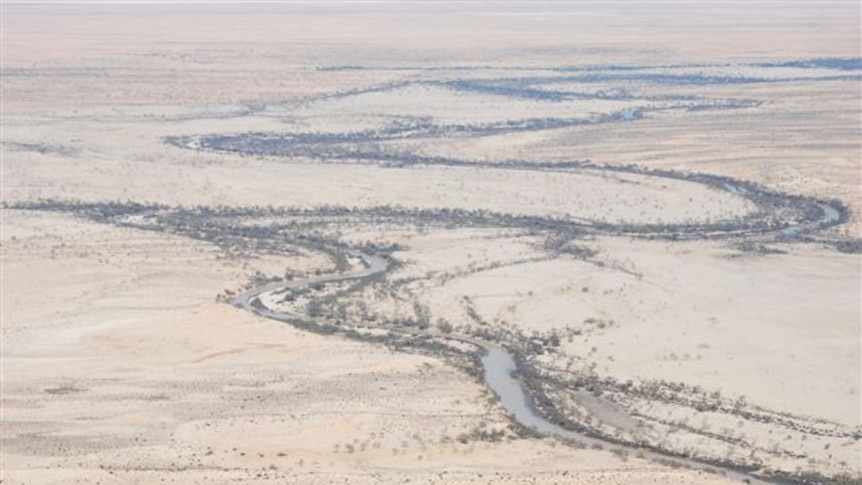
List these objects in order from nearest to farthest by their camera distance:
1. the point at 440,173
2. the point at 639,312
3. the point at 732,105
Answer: the point at 639,312
the point at 440,173
the point at 732,105

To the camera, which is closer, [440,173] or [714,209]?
[714,209]

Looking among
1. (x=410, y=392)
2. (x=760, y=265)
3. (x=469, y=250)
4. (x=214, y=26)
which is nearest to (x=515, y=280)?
(x=469, y=250)

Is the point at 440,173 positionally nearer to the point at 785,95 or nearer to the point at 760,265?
the point at 760,265

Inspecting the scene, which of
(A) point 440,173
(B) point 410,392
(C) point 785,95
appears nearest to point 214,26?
(C) point 785,95

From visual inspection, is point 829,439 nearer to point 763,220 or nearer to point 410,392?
point 410,392

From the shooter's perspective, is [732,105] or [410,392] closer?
[410,392]

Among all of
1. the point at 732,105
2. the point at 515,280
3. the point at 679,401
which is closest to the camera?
the point at 679,401
